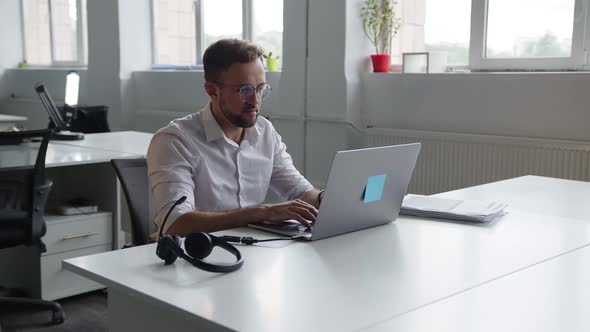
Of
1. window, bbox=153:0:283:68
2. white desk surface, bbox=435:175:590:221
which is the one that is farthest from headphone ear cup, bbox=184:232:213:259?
window, bbox=153:0:283:68

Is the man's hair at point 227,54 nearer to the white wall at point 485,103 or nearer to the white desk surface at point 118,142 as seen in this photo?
the white desk surface at point 118,142

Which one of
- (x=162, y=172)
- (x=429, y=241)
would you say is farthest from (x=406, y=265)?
(x=162, y=172)

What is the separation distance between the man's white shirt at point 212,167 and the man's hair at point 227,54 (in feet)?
0.49

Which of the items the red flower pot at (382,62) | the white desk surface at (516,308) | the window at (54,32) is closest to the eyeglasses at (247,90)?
the white desk surface at (516,308)

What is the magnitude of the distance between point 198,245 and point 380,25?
3317 mm

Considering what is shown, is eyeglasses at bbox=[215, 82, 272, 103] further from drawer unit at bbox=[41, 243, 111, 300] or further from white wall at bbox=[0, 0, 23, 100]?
white wall at bbox=[0, 0, 23, 100]

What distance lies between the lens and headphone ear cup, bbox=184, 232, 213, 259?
5.18 feet

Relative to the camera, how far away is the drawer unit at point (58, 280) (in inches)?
135

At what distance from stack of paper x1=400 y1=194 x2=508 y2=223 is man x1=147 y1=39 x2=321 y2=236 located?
361 millimetres

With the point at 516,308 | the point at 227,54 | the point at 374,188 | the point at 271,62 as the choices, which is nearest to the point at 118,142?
the point at 271,62

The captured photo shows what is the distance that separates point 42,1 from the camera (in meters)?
8.23

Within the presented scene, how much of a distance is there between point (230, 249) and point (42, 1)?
24.6 ft

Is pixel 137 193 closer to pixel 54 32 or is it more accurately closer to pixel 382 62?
pixel 382 62

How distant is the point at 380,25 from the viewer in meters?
4.60
